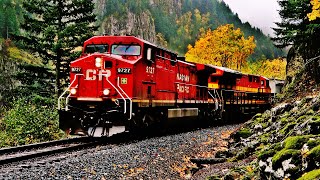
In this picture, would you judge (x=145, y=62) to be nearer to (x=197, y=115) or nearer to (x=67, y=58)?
(x=197, y=115)

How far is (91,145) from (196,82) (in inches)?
380

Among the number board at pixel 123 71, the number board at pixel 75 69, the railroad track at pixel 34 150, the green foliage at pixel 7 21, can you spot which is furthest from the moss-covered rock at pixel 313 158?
the green foliage at pixel 7 21

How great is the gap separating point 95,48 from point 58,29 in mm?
8447

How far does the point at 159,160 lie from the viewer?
9.56 m

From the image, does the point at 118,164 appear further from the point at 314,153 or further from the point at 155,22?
the point at 155,22

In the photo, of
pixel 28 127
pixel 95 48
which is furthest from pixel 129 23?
pixel 95 48

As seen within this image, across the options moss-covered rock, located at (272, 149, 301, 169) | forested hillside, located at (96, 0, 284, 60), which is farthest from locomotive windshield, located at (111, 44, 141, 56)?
forested hillside, located at (96, 0, 284, 60)

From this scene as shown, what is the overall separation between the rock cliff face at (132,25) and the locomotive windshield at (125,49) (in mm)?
152213

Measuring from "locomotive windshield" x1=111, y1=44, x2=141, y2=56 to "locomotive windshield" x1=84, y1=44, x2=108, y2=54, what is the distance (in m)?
0.34

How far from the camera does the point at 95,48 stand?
14.8 m

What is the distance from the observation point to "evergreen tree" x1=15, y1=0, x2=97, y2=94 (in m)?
22.1

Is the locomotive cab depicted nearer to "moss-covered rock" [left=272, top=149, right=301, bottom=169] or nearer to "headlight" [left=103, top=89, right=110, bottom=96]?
"headlight" [left=103, top=89, right=110, bottom=96]

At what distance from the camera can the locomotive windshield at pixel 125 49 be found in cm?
1423

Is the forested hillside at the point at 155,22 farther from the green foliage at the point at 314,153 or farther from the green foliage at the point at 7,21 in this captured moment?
the green foliage at the point at 314,153
